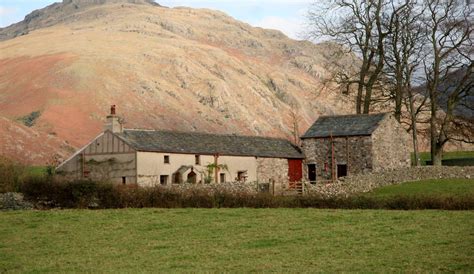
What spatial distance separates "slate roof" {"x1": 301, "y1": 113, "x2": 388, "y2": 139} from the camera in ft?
173

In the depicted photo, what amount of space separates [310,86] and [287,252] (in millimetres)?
125954

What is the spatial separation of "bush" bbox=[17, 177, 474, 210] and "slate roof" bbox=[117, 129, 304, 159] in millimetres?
12155

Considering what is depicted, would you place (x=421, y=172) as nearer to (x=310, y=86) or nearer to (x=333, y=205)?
Result: (x=333, y=205)

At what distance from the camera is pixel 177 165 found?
49656mm

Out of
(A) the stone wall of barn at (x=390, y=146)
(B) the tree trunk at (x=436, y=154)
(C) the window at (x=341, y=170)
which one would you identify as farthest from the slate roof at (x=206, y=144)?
(B) the tree trunk at (x=436, y=154)

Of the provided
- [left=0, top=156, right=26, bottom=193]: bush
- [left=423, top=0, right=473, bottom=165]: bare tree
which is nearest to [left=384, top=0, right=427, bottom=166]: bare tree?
[left=423, top=0, right=473, bottom=165]: bare tree

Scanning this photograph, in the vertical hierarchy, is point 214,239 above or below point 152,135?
below

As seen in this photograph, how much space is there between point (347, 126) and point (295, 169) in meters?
5.82

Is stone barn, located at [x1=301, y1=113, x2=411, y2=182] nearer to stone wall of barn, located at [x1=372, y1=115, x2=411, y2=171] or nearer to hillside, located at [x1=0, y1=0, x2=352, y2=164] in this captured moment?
stone wall of barn, located at [x1=372, y1=115, x2=411, y2=171]

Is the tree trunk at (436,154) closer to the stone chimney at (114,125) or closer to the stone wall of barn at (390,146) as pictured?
the stone wall of barn at (390,146)

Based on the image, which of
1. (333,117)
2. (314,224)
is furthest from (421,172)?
(314,224)

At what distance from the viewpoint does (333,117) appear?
185 ft

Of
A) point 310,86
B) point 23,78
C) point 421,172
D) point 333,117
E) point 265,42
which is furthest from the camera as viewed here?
point 265,42

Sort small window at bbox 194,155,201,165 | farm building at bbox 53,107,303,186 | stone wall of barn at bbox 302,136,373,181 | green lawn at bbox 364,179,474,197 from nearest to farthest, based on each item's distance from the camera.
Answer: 1. green lawn at bbox 364,179,474,197
2. farm building at bbox 53,107,303,186
3. small window at bbox 194,155,201,165
4. stone wall of barn at bbox 302,136,373,181
